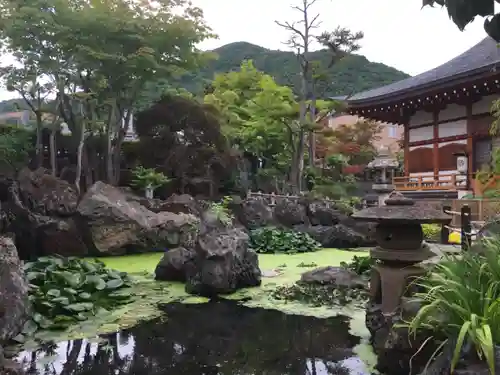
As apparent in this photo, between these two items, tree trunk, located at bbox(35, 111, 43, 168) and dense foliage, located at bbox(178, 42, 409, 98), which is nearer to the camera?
tree trunk, located at bbox(35, 111, 43, 168)

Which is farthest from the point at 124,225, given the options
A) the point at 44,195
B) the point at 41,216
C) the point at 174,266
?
the point at 174,266

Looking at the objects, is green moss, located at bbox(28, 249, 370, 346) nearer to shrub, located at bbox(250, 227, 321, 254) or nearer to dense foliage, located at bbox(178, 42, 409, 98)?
shrub, located at bbox(250, 227, 321, 254)

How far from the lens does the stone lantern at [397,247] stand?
426 cm

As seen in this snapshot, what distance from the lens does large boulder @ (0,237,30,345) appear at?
416 centimetres

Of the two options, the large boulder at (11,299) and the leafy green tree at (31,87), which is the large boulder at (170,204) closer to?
the leafy green tree at (31,87)

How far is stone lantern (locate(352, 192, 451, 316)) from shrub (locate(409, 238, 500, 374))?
77cm

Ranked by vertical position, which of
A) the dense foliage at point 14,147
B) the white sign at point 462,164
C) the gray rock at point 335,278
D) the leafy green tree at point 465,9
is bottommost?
the gray rock at point 335,278

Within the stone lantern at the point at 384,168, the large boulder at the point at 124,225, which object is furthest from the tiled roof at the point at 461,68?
the large boulder at the point at 124,225

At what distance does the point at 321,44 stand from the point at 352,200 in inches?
283

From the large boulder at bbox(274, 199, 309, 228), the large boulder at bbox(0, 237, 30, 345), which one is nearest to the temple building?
the large boulder at bbox(274, 199, 309, 228)

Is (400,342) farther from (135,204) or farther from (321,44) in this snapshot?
(321,44)

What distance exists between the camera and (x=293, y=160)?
18.5 m

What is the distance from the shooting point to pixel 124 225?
11.0 meters

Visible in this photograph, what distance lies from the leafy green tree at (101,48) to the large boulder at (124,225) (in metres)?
2.91
